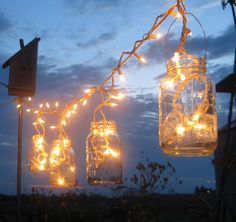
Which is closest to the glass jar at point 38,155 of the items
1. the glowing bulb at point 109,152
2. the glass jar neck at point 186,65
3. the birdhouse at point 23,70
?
the birdhouse at point 23,70

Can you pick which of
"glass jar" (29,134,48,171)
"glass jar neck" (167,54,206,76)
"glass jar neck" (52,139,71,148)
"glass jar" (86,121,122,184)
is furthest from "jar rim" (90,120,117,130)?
"glass jar" (29,134,48,171)

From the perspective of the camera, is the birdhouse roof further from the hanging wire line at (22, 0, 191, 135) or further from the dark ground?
the dark ground

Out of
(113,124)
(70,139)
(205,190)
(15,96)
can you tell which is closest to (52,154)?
(70,139)

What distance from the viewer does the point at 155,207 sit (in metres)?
8.46

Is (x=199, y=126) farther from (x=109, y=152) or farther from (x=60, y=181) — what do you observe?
(x=60, y=181)

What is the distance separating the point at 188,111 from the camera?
1.58 meters

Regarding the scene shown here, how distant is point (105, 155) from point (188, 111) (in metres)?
0.94

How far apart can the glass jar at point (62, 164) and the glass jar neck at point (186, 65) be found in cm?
161

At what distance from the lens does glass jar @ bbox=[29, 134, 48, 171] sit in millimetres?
3209

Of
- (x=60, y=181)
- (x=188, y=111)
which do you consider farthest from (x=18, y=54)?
(x=188, y=111)

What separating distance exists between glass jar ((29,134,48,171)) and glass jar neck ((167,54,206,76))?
1.87 m

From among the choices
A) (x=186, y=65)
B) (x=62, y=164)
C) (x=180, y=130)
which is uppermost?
(x=186, y=65)

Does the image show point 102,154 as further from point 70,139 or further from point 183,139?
point 183,139

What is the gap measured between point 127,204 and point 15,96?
498cm
